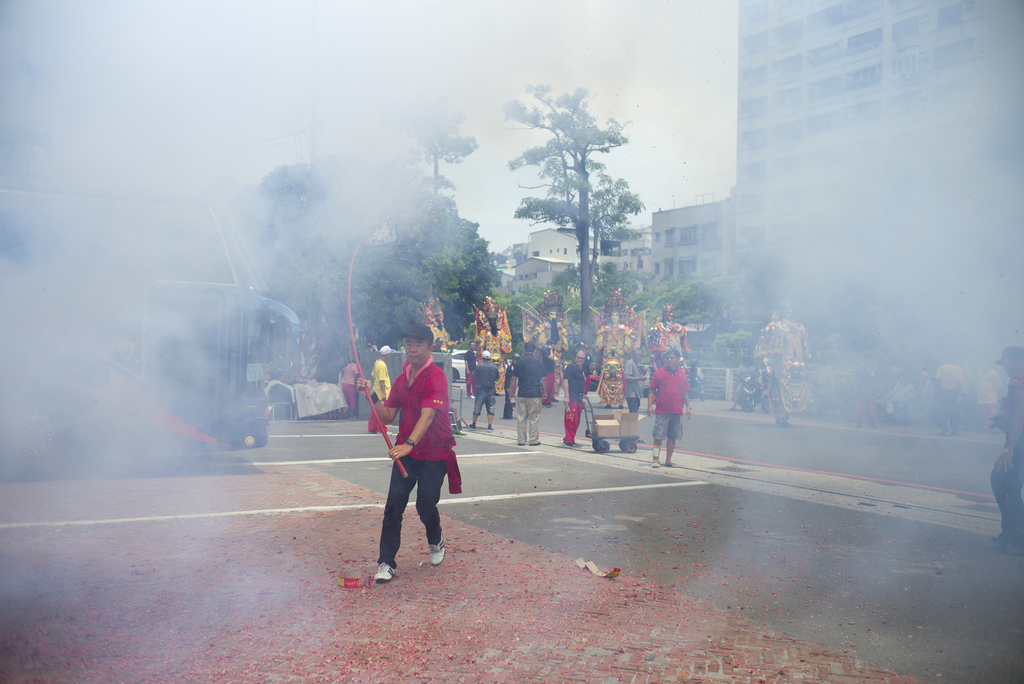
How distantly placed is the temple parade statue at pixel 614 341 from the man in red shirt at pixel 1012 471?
8402 mm

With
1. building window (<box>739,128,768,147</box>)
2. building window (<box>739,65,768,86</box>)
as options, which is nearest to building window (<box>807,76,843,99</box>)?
building window (<box>739,65,768,86</box>)

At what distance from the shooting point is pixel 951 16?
10.4 ft

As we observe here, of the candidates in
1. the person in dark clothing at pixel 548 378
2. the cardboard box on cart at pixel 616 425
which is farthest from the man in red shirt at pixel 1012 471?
the person in dark clothing at pixel 548 378

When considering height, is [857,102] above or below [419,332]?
above

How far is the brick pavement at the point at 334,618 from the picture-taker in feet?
10.8

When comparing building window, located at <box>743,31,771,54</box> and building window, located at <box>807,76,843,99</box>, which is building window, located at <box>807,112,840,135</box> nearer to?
building window, located at <box>807,76,843,99</box>

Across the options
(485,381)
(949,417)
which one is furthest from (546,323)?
(949,417)

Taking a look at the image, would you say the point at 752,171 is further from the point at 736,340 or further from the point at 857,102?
the point at 736,340

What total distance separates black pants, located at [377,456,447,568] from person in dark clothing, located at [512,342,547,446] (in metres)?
6.68

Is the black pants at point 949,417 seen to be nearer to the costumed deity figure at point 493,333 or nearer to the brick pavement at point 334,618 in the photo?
the brick pavement at point 334,618

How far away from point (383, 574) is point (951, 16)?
4.30 meters

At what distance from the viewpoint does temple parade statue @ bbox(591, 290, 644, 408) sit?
47.3 ft

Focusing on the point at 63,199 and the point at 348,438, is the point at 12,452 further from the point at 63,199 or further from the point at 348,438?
the point at 348,438

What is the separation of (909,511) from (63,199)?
8109 millimetres
